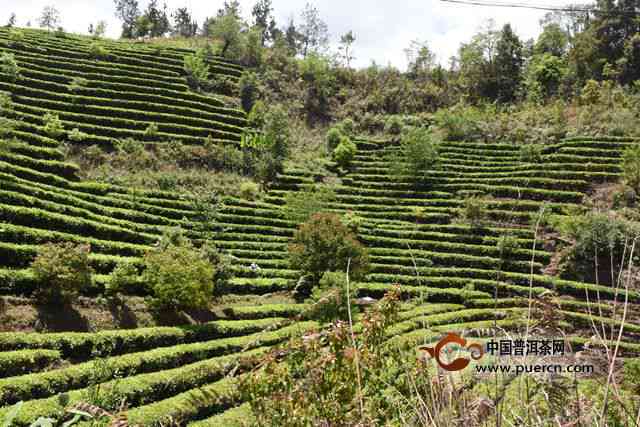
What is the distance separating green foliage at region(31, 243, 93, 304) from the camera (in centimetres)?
1515

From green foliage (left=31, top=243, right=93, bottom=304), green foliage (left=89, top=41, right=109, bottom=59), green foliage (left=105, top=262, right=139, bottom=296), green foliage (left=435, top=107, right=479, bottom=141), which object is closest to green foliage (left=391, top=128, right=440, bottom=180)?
green foliage (left=435, top=107, right=479, bottom=141)

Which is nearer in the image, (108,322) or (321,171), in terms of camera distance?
(108,322)

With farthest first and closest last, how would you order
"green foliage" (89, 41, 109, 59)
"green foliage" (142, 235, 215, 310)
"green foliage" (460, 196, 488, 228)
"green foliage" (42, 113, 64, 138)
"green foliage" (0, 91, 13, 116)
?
"green foliage" (89, 41, 109, 59) → "green foliage" (42, 113, 64, 138) → "green foliage" (0, 91, 13, 116) → "green foliage" (460, 196, 488, 228) → "green foliage" (142, 235, 215, 310)

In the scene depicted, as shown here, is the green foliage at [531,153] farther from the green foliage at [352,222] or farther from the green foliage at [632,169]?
the green foliage at [352,222]

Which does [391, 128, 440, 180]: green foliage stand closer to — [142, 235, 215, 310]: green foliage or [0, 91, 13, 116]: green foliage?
[142, 235, 215, 310]: green foliage

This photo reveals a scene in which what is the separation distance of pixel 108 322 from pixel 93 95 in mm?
27661

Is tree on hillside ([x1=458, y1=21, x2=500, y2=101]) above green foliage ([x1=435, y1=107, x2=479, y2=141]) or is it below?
above

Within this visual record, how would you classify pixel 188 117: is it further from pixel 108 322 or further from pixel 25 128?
pixel 108 322

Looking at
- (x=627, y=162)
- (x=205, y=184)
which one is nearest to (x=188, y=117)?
(x=205, y=184)

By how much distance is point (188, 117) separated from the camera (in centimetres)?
3831

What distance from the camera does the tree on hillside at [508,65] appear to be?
165ft

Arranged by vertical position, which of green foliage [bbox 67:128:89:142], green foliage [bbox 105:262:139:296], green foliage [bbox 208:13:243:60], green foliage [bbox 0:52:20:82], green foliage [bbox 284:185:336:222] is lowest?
green foliage [bbox 105:262:139:296]

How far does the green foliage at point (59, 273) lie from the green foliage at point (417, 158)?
912 inches

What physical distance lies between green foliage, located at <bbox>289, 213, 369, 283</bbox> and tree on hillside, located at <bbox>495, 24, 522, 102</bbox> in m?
36.9
